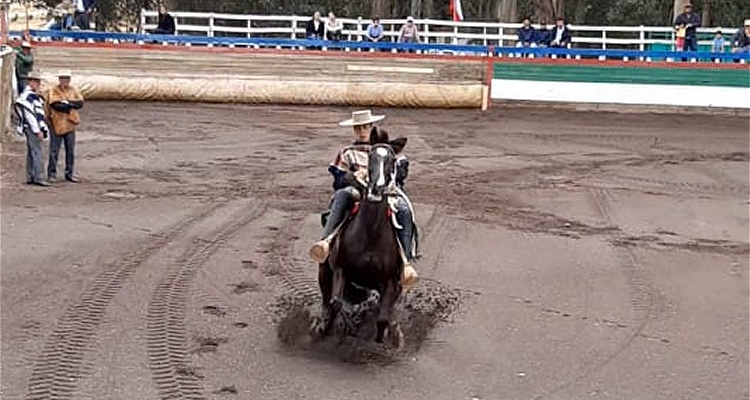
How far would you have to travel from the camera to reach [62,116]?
1684 centimetres

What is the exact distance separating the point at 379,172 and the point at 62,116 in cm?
986

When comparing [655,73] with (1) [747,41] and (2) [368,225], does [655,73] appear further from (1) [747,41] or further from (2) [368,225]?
(2) [368,225]

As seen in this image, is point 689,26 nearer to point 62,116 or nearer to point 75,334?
point 62,116

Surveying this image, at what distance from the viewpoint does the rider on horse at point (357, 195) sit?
8.62m

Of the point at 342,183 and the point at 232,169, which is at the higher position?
the point at 342,183

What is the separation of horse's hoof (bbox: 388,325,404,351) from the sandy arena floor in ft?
0.45

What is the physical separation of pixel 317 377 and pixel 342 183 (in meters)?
1.57

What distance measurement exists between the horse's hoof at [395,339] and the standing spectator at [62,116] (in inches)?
369

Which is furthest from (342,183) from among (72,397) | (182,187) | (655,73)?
(655,73)

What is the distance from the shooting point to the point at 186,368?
8.41 meters

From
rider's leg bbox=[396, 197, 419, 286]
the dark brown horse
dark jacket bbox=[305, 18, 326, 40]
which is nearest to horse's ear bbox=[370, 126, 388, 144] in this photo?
the dark brown horse

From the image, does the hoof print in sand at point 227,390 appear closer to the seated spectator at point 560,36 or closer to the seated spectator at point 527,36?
the seated spectator at point 560,36

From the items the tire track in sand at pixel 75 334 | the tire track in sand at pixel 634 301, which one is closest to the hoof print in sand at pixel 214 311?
the tire track in sand at pixel 75 334

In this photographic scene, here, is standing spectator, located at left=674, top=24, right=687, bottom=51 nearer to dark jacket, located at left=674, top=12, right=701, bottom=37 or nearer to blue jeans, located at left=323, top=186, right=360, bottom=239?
dark jacket, located at left=674, top=12, right=701, bottom=37
